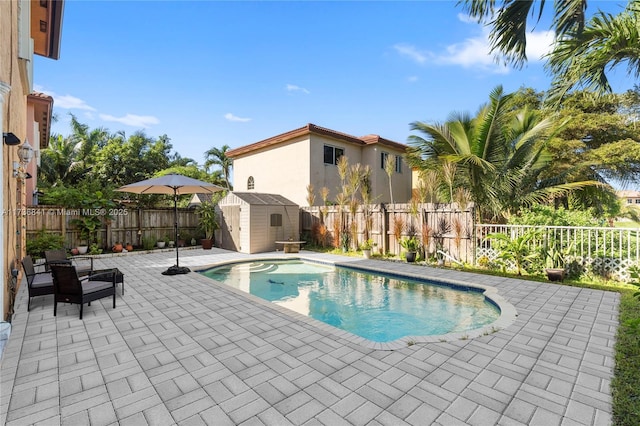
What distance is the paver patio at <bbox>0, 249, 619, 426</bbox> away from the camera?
2.59 m

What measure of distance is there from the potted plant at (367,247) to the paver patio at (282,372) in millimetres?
6788

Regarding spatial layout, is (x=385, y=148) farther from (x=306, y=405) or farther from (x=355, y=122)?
(x=306, y=405)

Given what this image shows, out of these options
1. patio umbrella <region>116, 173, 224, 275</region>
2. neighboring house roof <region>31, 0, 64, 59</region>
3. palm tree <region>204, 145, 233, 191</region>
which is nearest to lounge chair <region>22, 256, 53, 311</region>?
patio umbrella <region>116, 173, 224, 275</region>

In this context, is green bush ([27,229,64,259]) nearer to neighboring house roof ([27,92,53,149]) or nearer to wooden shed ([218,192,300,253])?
neighboring house roof ([27,92,53,149])

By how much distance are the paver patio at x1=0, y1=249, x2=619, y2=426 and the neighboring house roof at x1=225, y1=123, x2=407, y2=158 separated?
11.6m

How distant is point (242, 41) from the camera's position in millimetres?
12156

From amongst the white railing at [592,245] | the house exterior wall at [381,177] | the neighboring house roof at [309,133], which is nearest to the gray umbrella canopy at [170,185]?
the neighboring house roof at [309,133]

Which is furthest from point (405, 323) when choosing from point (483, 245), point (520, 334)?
point (483, 245)

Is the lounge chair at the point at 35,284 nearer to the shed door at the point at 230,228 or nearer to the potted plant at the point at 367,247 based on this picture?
the shed door at the point at 230,228

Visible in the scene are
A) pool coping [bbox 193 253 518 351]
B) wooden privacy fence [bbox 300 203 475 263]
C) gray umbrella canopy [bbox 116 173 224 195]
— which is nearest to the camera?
pool coping [bbox 193 253 518 351]

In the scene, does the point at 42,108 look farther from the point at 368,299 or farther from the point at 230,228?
the point at 368,299

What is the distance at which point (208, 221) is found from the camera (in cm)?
1521

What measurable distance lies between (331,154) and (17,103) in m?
12.5

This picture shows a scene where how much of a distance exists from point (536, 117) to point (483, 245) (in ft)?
20.1
